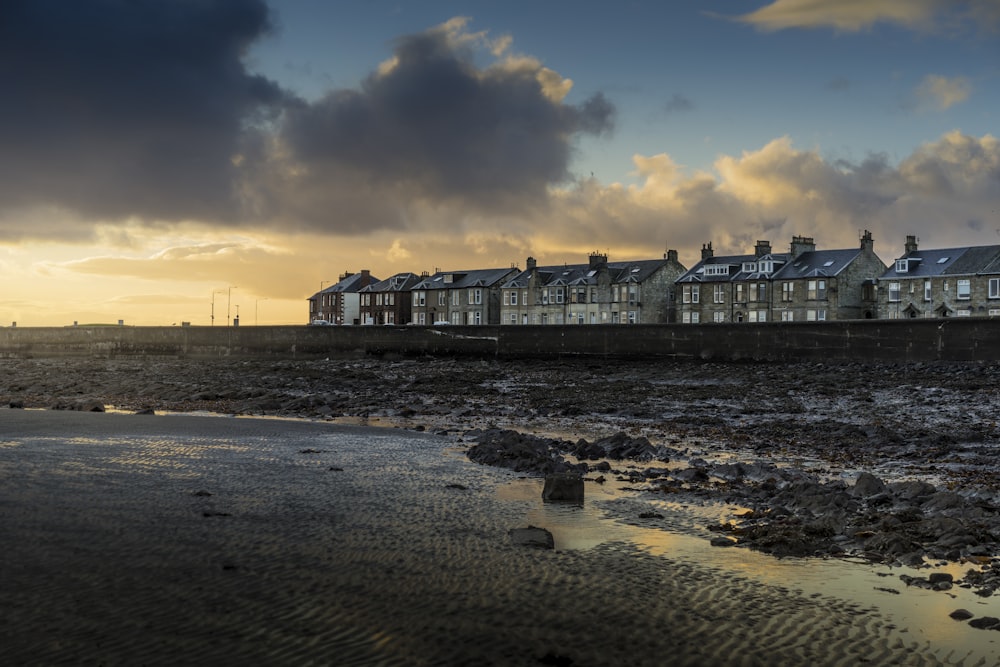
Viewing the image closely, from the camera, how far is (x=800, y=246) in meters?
78.7

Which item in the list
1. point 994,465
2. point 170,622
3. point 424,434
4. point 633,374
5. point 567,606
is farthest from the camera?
point 633,374

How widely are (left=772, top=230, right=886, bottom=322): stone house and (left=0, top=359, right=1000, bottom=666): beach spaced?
204 feet

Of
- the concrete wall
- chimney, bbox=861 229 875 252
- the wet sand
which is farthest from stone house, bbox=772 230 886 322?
the wet sand

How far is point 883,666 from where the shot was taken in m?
5.45

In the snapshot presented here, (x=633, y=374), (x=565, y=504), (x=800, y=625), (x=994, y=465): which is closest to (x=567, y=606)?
(x=800, y=625)

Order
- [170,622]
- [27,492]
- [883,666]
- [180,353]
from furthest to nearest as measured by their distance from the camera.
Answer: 1. [180,353]
2. [27,492]
3. [170,622]
4. [883,666]

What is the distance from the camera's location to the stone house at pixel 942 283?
66.6 metres

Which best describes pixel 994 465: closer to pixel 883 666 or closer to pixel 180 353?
pixel 883 666

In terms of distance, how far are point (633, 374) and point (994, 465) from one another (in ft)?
77.4

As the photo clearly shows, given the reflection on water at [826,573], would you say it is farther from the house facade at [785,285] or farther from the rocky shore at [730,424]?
the house facade at [785,285]

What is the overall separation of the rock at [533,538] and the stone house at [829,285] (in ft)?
227

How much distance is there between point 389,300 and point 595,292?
29838 millimetres

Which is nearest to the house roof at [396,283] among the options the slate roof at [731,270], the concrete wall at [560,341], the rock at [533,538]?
the slate roof at [731,270]

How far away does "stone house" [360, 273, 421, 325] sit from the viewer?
345ft
